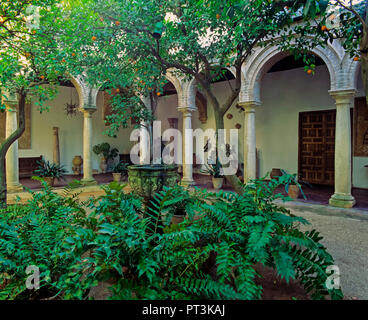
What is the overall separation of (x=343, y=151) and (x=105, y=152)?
9521 mm

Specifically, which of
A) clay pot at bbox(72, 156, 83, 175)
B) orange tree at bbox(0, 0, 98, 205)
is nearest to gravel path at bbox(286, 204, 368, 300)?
orange tree at bbox(0, 0, 98, 205)

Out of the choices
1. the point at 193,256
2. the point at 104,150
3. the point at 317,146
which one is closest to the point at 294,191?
the point at 317,146

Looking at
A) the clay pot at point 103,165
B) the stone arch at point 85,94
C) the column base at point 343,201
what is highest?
the stone arch at point 85,94

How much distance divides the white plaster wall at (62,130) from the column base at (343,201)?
8.61 m

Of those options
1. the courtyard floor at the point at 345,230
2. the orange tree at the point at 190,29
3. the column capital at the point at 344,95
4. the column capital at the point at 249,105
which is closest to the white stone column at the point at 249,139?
the column capital at the point at 249,105

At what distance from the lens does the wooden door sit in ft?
27.8

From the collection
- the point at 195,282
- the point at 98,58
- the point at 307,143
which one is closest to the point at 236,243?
the point at 195,282

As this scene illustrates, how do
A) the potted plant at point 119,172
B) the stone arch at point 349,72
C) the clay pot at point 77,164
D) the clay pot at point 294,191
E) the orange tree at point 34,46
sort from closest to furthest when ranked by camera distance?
the orange tree at point 34,46, the stone arch at point 349,72, the clay pot at point 294,191, the potted plant at point 119,172, the clay pot at point 77,164

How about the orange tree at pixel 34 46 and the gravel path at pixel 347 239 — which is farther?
the orange tree at pixel 34 46

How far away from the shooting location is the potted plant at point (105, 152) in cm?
1212

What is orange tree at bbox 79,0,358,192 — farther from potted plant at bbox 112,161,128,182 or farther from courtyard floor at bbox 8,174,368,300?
potted plant at bbox 112,161,128,182

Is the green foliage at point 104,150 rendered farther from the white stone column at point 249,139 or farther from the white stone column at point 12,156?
the white stone column at point 249,139

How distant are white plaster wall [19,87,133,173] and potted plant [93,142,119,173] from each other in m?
0.30
